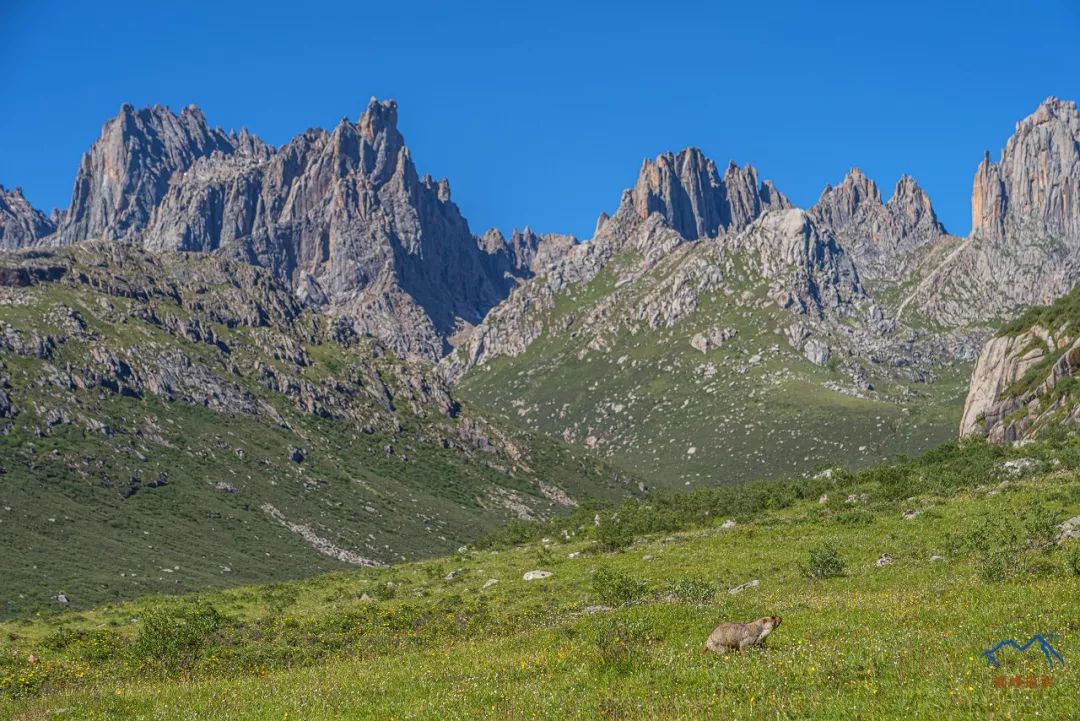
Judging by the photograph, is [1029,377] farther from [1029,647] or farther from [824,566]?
[1029,647]

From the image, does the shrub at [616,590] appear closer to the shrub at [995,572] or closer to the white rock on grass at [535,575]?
the shrub at [995,572]

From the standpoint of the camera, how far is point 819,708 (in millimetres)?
16500

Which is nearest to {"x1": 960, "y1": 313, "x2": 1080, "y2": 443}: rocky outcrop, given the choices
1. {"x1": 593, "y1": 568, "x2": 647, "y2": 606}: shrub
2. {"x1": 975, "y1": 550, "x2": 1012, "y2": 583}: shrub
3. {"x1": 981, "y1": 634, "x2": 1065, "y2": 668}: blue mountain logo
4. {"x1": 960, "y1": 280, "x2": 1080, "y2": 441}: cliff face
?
A: {"x1": 960, "y1": 280, "x2": 1080, "y2": 441}: cliff face

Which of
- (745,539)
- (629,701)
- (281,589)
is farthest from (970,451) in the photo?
(629,701)

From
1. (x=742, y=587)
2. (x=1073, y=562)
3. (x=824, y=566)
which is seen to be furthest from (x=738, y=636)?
(x=824, y=566)

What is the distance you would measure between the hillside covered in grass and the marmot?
0.44 meters

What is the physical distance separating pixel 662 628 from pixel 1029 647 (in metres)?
9.97

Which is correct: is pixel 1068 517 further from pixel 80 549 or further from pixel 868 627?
pixel 80 549

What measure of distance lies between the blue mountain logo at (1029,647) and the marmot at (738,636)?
209 inches

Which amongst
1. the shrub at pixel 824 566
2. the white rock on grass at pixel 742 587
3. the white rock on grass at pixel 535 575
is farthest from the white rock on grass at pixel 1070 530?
the white rock on grass at pixel 535 575

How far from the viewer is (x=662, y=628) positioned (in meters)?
26.2

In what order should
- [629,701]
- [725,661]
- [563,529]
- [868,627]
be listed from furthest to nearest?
1. [563,529]
2. [868,627]
3. [725,661]
4. [629,701]

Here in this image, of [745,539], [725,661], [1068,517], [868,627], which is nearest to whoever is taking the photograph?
[725,661]

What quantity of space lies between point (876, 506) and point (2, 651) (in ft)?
147
